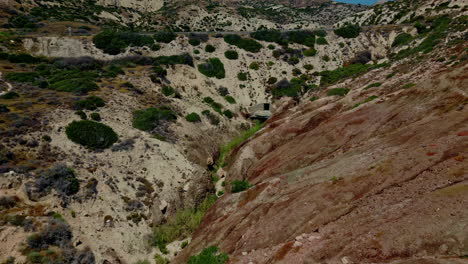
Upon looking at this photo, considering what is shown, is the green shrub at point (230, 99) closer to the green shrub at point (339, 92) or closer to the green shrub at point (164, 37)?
the green shrub at point (339, 92)

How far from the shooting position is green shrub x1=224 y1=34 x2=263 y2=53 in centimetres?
7012

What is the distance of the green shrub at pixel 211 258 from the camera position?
46.4 ft

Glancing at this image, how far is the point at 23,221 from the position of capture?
61.9 feet

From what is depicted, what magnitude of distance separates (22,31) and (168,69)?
42.6 m

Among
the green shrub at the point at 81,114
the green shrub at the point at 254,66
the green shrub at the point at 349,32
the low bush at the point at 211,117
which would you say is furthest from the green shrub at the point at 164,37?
the green shrub at the point at 349,32

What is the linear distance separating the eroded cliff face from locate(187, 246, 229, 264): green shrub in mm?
487

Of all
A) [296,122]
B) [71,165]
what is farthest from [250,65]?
[71,165]

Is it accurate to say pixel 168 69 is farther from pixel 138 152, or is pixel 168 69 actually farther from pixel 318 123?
pixel 318 123

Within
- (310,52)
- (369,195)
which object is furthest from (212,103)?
(369,195)

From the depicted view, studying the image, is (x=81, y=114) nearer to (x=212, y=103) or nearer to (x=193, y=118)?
(x=193, y=118)

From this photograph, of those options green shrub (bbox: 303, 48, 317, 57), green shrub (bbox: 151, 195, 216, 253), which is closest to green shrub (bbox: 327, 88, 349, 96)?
green shrub (bbox: 151, 195, 216, 253)

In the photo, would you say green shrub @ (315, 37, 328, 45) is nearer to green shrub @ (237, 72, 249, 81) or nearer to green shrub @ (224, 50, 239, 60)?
green shrub @ (224, 50, 239, 60)

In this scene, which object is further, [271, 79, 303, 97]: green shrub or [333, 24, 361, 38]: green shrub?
[333, 24, 361, 38]: green shrub

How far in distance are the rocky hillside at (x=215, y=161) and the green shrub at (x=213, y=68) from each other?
523 millimetres
